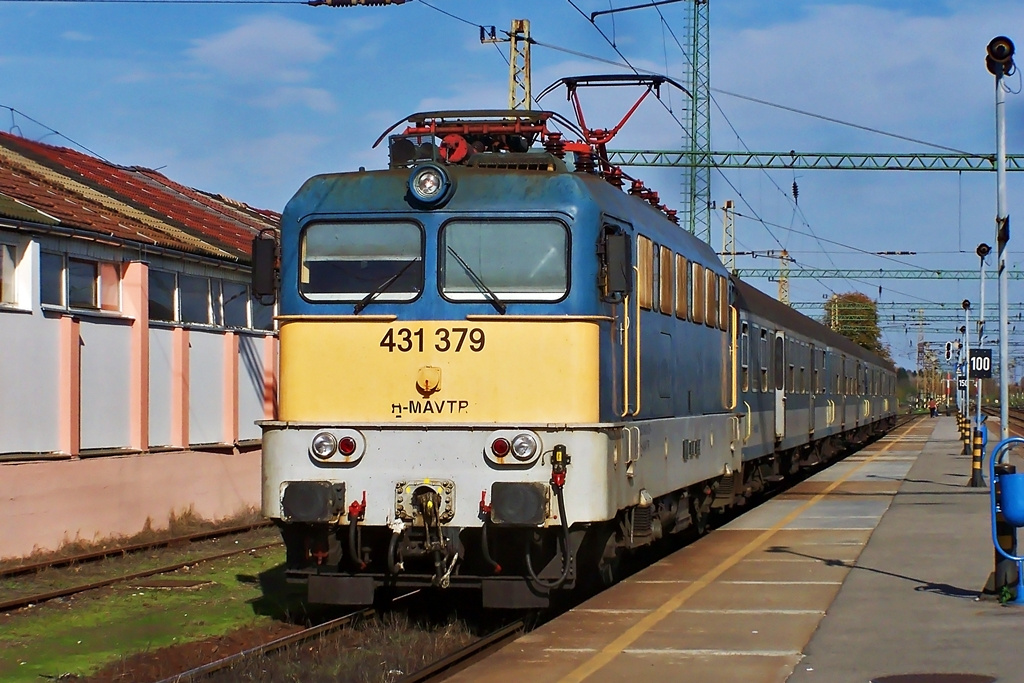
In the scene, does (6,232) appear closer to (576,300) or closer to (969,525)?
(576,300)

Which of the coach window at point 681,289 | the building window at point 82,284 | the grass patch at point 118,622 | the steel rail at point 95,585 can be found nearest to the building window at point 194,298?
the building window at point 82,284

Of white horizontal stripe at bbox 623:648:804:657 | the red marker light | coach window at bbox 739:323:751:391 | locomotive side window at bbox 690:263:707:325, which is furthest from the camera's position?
coach window at bbox 739:323:751:391

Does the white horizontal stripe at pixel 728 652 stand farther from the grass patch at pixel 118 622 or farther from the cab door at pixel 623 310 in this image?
the grass patch at pixel 118 622

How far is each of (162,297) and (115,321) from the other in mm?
1371

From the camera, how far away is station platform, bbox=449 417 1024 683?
8391 millimetres

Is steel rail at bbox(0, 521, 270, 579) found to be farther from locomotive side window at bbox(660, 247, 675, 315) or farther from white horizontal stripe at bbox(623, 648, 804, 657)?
white horizontal stripe at bbox(623, 648, 804, 657)

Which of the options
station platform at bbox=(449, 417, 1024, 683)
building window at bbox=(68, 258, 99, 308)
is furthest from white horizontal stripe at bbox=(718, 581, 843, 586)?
building window at bbox=(68, 258, 99, 308)

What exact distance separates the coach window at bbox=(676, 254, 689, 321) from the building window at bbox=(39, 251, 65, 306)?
765cm

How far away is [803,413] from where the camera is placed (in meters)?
25.7

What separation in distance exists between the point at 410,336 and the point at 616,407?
1623mm

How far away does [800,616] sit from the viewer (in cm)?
1034

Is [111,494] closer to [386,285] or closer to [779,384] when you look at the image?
[386,285]

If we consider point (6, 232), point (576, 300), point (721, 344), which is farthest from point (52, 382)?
point (576, 300)

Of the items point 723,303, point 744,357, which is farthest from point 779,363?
point 723,303
